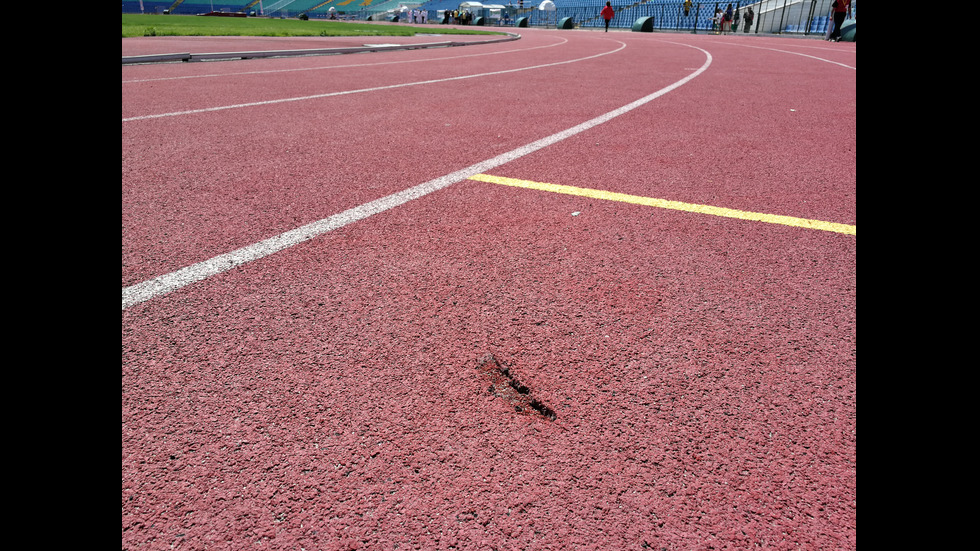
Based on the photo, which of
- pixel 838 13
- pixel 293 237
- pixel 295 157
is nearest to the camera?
pixel 293 237

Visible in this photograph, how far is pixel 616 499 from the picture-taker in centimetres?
136

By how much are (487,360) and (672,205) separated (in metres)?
1.93

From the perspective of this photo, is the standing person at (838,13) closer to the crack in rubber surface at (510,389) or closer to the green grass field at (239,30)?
the green grass field at (239,30)

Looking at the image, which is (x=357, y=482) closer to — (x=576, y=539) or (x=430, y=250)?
(x=576, y=539)

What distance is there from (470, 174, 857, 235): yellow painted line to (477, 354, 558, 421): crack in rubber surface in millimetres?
1847

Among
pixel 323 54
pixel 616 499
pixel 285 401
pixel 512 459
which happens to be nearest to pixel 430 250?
pixel 285 401

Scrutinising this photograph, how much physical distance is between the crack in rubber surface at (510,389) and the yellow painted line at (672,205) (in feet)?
6.06

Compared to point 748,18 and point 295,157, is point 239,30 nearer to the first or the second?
point 295,157

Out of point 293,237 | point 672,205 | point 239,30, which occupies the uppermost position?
point 239,30

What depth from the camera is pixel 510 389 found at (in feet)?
5.69

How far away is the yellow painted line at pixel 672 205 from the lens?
3057 mm

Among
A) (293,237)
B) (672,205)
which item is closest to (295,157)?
(293,237)

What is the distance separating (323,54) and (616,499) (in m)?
13.5

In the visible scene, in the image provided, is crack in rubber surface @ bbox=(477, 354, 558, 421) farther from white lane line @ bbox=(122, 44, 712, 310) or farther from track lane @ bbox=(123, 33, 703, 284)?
track lane @ bbox=(123, 33, 703, 284)
